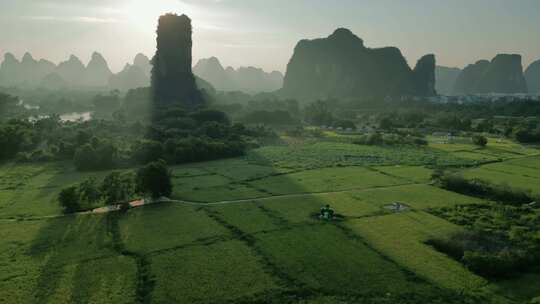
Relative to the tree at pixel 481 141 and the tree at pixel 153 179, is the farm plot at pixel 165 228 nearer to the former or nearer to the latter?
the tree at pixel 153 179

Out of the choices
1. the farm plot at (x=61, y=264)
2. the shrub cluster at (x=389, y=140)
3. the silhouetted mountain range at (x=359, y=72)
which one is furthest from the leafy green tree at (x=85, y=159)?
the silhouetted mountain range at (x=359, y=72)

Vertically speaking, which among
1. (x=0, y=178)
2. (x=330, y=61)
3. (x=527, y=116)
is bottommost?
(x=0, y=178)

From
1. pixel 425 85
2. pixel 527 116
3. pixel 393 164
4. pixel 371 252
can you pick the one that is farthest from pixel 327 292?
pixel 425 85

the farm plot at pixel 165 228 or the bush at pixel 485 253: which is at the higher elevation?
the bush at pixel 485 253

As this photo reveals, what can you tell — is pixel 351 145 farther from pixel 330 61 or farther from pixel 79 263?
pixel 330 61

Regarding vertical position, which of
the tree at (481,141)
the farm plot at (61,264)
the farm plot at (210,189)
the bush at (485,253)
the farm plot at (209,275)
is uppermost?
the tree at (481,141)

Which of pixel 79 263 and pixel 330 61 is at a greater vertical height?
pixel 330 61

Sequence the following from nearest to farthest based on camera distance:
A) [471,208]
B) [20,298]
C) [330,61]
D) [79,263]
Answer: [20,298] → [79,263] → [471,208] → [330,61]

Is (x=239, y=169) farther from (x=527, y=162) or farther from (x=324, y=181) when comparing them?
(x=527, y=162)
